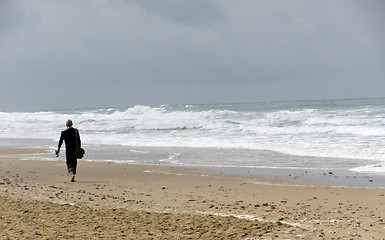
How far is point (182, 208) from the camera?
709cm

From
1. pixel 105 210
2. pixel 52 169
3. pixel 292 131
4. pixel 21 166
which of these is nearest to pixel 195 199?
pixel 105 210

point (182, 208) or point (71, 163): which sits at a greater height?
point (71, 163)

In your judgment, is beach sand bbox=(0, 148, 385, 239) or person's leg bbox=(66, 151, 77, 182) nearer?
beach sand bbox=(0, 148, 385, 239)

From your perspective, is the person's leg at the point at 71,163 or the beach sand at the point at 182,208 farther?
the person's leg at the point at 71,163

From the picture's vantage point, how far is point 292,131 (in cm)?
2627

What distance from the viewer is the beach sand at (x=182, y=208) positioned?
17.5 ft

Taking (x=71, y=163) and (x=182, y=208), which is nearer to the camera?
(x=182, y=208)

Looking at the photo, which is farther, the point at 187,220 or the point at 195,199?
the point at 195,199

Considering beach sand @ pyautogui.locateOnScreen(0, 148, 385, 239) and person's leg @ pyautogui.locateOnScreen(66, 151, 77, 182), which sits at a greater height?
person's leg @ pyautogui.locateOnScreen(66, 151, 77, 182)

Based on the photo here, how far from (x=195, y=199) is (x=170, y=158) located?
24.6 feet

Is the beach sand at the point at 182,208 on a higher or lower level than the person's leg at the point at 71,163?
lower

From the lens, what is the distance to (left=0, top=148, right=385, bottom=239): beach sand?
5344 mm

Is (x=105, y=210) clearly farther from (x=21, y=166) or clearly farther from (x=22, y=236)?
(x=21, y=166)

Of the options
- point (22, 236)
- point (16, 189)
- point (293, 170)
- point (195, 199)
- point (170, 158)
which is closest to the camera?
point (22, 236)
